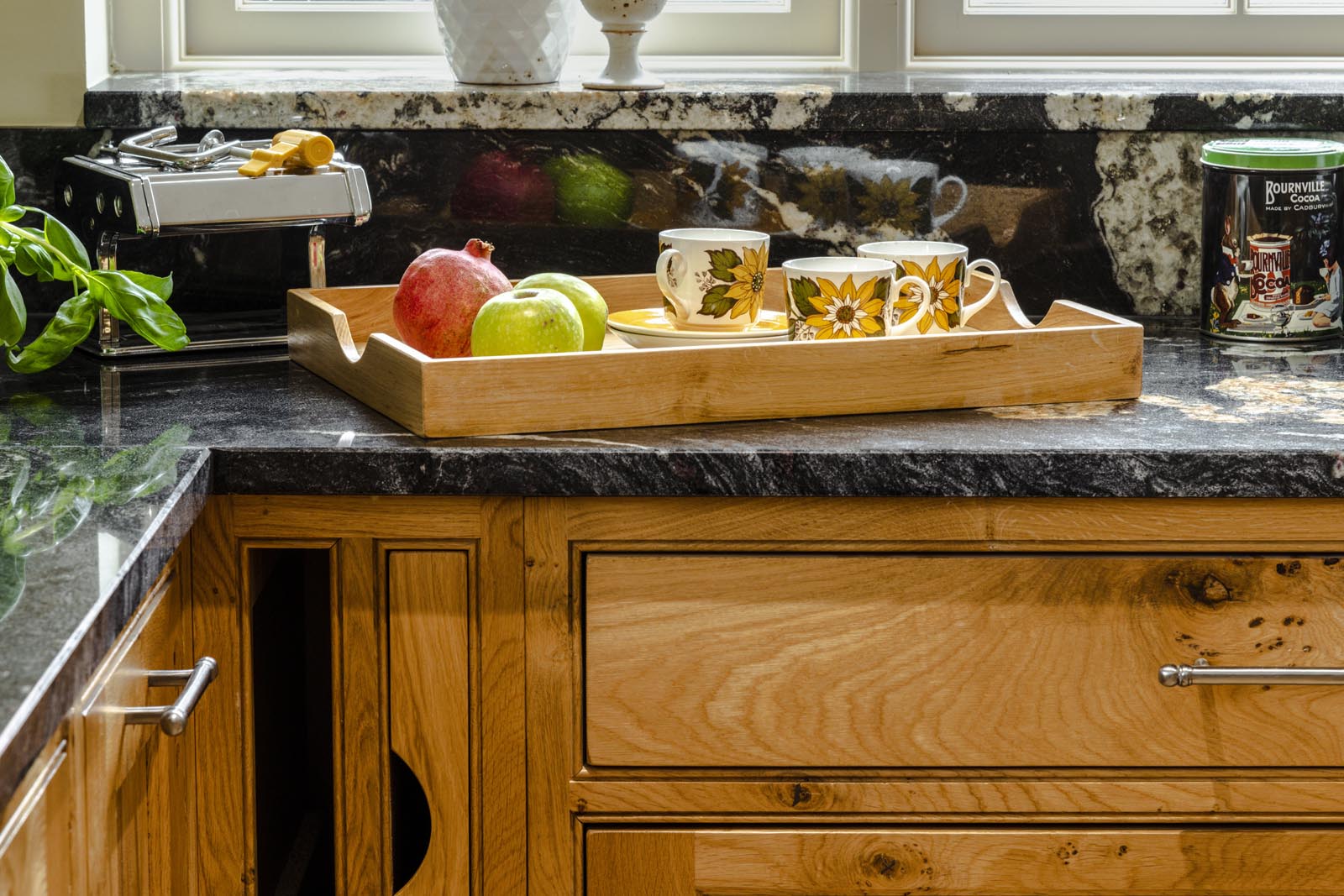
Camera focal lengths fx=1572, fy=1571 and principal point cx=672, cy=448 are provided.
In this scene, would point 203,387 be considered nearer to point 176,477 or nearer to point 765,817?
point 176,477

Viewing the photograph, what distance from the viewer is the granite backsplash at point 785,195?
1604 mm

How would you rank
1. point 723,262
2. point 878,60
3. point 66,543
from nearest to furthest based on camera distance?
point 66,543, point 723,262, point 878,60

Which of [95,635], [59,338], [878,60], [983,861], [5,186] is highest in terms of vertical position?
[878,60]

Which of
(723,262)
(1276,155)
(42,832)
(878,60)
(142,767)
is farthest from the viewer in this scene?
(878,60)

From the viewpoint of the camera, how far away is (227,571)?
1.12m

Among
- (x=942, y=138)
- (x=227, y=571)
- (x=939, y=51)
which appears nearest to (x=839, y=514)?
(x=227, y=571)

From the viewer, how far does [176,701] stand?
958mm

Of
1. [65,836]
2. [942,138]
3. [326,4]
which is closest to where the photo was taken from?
[65,836]

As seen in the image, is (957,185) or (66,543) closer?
(66,543)

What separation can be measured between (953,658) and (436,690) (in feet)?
1.21

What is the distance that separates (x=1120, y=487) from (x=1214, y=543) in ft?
0.30

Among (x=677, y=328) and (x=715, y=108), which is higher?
(x=715, y=108)

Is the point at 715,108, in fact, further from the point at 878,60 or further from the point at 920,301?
the point at 920,301

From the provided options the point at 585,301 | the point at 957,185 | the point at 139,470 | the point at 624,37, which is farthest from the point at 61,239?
the point at 957,185
